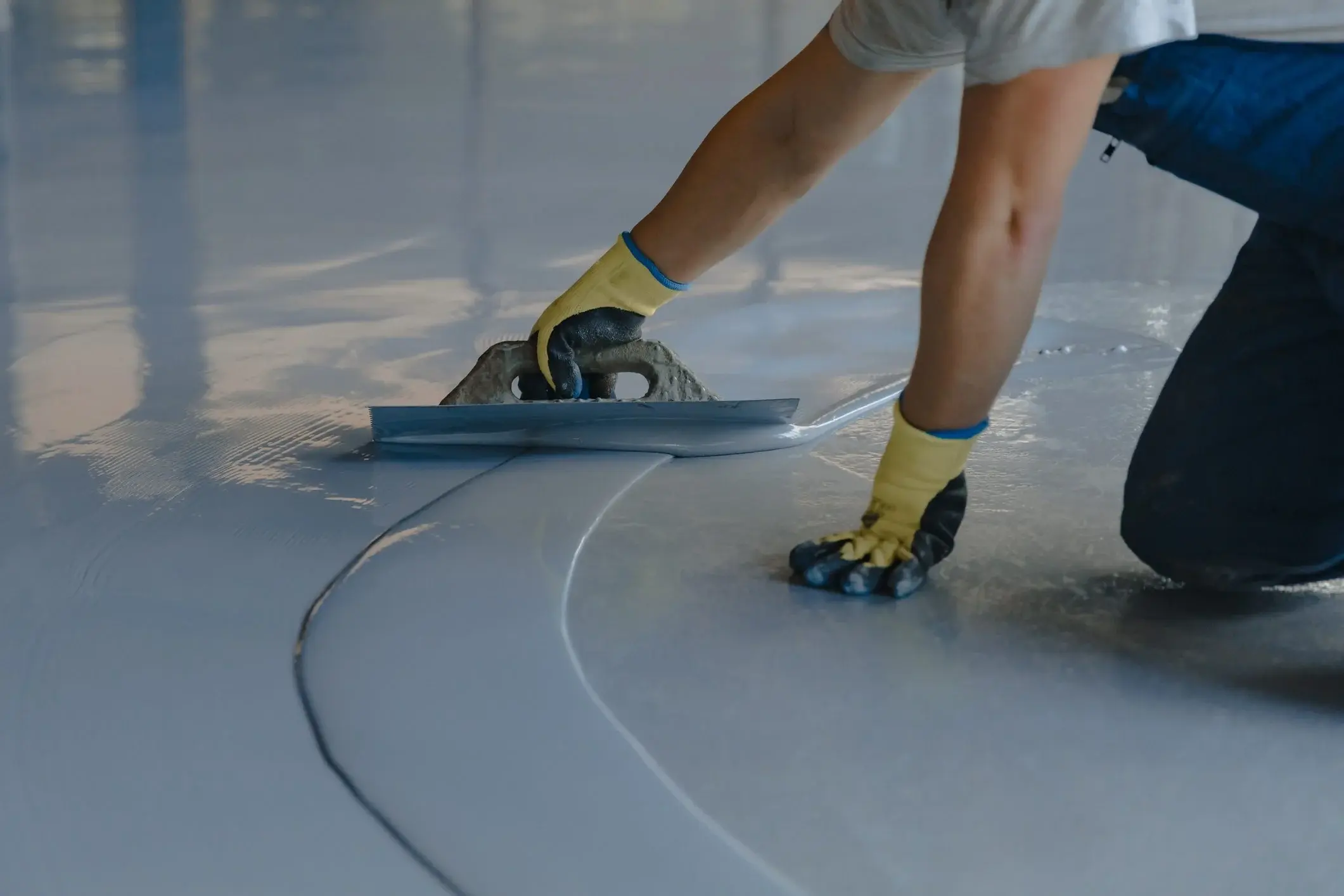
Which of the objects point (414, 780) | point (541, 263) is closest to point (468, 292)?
point (541, 263)

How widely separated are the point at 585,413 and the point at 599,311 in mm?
150

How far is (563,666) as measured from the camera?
1.30 m

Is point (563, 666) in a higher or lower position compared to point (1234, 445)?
lower

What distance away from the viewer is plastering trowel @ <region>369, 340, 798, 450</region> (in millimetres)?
1934

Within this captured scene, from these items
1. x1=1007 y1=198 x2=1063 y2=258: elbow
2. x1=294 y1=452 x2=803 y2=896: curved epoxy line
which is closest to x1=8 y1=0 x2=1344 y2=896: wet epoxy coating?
x1=294 y1=452 x2=803 y2=896: curved epoxy line

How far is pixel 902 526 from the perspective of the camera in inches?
60.7

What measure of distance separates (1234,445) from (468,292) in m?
1.65

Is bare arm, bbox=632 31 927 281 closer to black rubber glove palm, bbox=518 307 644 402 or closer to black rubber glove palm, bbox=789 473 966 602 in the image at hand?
black rubber glove palm, bbox=518 307 644 402

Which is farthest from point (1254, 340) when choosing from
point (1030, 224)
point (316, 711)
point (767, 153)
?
point (316, 711)

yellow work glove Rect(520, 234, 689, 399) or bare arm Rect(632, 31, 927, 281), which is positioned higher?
bare arm Rect(632, 31, 927, 281)

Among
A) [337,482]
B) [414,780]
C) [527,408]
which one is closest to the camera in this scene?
[414,780]

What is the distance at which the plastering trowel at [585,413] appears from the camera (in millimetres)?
1934

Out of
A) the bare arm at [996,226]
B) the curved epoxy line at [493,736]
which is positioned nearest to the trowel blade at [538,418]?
the curved epoxy line at [493,736]

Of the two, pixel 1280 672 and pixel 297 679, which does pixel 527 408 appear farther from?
pixel 1280 672
